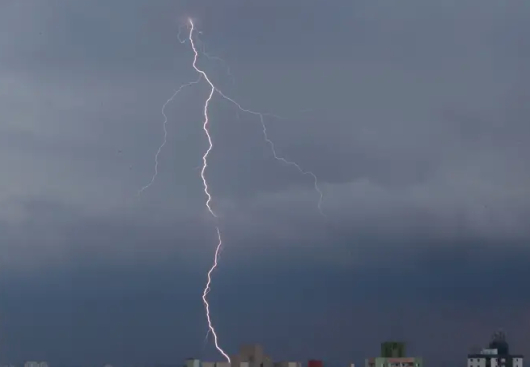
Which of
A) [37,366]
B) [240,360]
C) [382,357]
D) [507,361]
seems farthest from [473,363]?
[37,366]

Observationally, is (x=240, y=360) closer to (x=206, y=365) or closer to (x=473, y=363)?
(x=206, y=365)

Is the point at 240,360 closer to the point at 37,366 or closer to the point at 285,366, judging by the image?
the point at 285,366

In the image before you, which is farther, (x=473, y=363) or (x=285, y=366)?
(x=473, y=363)

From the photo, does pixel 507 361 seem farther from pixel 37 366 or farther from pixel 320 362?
pixel 37 366

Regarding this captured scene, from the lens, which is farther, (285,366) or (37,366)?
(37,366)

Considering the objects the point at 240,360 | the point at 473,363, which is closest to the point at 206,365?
the point at 240,360
